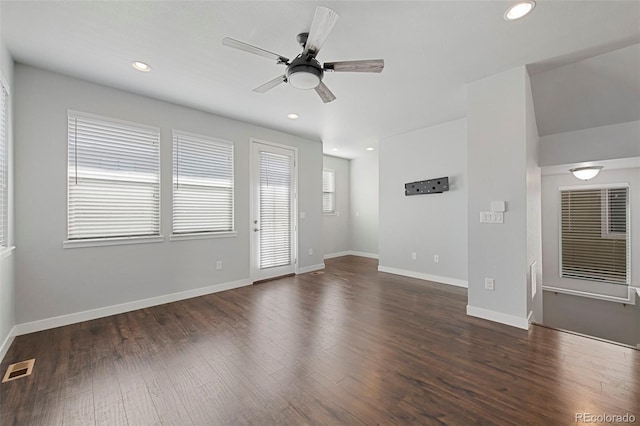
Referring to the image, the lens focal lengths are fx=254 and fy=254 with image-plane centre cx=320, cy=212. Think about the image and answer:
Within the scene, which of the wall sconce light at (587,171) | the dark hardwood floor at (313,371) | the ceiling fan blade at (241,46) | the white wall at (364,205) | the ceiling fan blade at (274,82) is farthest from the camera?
the white wall at (364,205)

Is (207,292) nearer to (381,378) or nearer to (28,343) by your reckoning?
(28,343)

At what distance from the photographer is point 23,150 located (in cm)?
268

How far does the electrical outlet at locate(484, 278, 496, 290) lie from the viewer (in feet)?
9.74

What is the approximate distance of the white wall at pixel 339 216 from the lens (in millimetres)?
7234

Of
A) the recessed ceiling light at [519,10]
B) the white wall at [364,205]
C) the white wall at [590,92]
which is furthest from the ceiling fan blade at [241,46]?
the white wall at [364,205]

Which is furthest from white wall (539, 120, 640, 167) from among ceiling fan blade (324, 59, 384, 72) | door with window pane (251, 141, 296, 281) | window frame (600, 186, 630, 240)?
door with window pane (251, 141, 296, 281)

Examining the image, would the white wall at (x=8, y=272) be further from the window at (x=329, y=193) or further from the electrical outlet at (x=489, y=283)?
Answer: the window at (x=329, y=193)

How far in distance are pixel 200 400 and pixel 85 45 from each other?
322 cm

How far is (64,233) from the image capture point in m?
2.89

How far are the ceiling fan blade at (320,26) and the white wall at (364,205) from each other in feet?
16.6

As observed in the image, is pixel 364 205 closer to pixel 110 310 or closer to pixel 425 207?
pixel 425 207

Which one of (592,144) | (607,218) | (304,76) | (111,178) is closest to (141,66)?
(111,178)

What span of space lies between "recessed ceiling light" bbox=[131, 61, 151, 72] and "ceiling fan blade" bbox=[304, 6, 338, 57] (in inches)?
74.3

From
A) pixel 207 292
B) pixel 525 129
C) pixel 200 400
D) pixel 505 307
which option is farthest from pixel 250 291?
pixel 525 129
